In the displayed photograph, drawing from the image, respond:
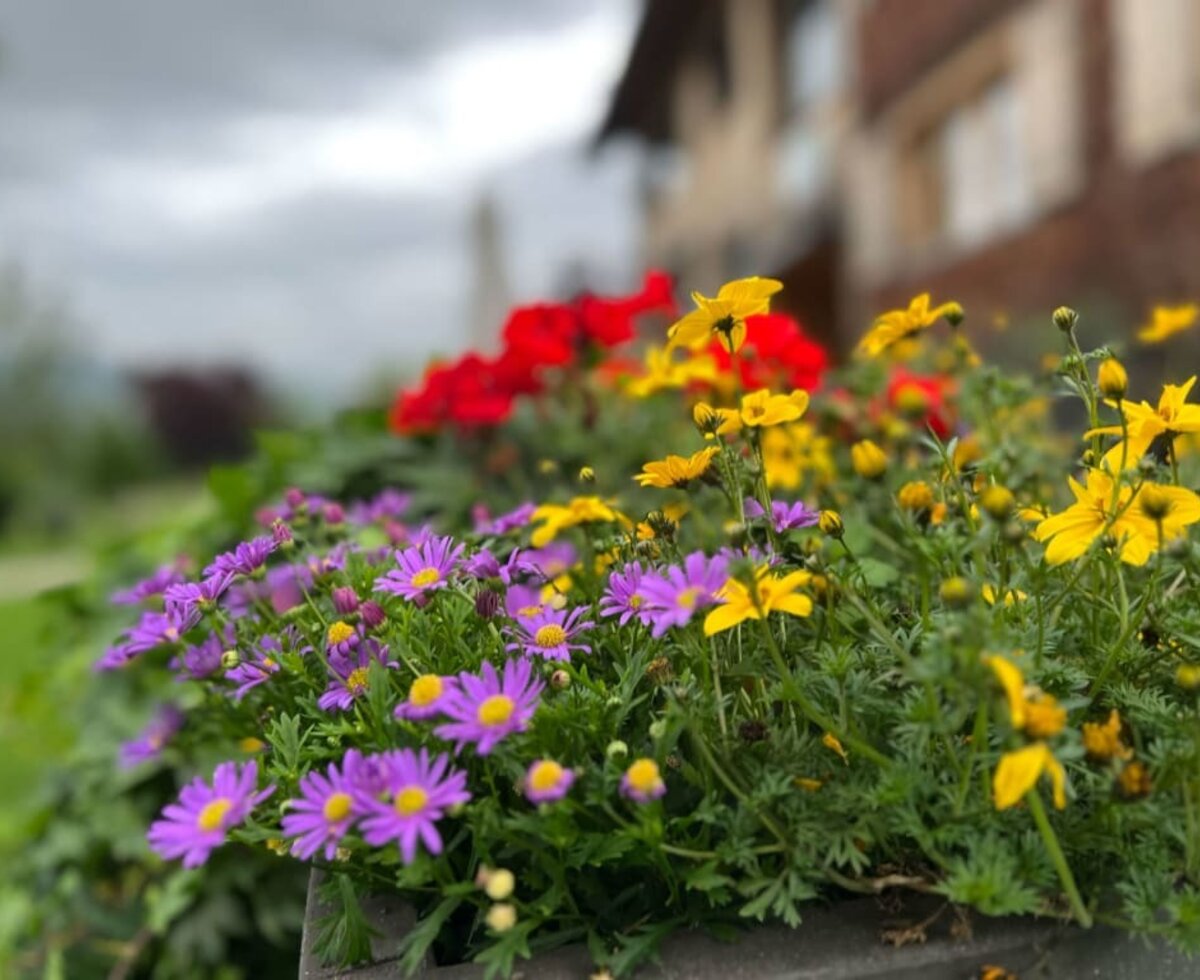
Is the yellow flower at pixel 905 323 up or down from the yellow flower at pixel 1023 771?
up

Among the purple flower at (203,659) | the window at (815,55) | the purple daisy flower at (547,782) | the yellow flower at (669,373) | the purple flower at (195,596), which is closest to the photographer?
the purple daisy flower at (547,782)

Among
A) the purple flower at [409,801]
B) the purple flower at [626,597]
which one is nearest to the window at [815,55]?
the purple flower at [626,597]

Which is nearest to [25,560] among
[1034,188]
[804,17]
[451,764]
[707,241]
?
[707,241]

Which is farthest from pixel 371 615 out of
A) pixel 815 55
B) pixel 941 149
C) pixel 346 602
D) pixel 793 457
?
pixel 815 55

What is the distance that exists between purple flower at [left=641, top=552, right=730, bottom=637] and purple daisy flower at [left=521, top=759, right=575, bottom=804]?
0.13 meters

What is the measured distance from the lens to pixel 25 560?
14.1 metres

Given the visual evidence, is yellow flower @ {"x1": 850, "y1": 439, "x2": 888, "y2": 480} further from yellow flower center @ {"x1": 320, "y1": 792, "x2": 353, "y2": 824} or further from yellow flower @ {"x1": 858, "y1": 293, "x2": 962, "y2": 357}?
yellow flower center @ {"x1": 320, "y1": 792, "x2": 353, "y2": 824}

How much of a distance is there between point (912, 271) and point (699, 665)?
26.4 ft

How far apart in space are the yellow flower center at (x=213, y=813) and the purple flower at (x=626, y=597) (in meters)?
0.34

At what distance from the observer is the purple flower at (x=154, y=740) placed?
1317mm

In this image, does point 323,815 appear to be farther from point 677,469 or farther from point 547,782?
point 677,469

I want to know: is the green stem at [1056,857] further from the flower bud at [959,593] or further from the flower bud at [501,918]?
the flower bud at [501,918]

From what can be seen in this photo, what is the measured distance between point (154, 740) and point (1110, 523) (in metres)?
1.14

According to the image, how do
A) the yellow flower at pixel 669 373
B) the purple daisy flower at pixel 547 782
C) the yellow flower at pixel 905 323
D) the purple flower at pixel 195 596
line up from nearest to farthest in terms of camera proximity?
the purple daisy flower at pixel 547 782 < the purple flower at pixel 195 596 < the yellow flower at pixel 905 323 < the yellow flower at pixel 669 373
